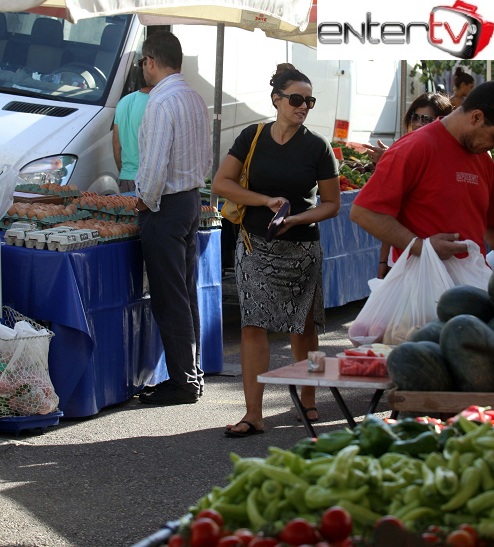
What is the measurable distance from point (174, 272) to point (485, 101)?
282 centimetres

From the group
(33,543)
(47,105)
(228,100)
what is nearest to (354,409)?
(33,543)

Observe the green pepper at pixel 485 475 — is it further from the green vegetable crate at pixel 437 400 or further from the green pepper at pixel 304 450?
the green vegetable crate at pixel 437 400

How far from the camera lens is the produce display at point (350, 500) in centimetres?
239

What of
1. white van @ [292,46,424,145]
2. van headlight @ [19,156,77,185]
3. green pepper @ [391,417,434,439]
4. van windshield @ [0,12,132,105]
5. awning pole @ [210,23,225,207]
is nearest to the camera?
green pepper @ [391,417,434,439]

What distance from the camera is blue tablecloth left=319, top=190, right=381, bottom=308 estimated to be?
33.7ft

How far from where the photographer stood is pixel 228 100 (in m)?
11.1

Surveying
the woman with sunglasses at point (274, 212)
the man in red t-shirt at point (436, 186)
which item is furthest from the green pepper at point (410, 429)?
the woman with sunglasses at point (274, 212)

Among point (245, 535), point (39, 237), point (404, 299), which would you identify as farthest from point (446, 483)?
point (39, 237)

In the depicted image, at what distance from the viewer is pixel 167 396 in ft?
24.1

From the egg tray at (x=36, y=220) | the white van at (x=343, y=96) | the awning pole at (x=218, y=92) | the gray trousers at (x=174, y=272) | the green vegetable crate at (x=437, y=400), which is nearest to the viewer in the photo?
the green vegetable crate at (x=437, y=400)

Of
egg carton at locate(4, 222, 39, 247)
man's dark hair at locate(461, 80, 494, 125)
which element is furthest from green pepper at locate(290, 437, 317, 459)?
egg carton at locate(4, 222, 39, 247)

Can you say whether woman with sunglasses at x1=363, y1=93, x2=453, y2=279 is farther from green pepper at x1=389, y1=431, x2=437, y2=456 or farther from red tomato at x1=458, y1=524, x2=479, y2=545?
red tomato at x1=458, y1=524, x2=479, y2=545

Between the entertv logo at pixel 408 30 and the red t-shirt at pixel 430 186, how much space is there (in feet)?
16.1

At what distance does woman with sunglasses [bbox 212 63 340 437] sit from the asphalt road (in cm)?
38
